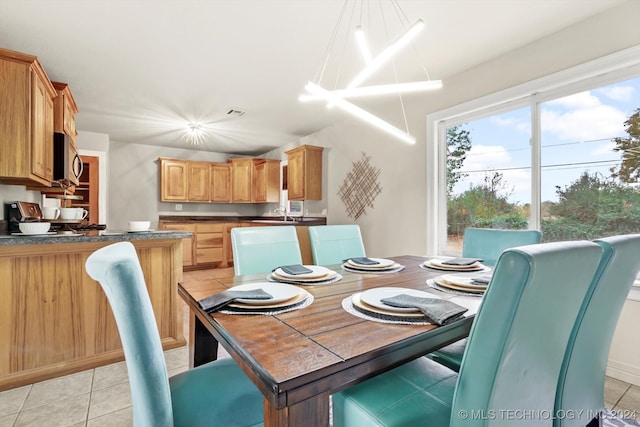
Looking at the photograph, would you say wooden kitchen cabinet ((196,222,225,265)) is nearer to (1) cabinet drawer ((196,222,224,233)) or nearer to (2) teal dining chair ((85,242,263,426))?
(1) cabinet drawer ((196,222,224,233))

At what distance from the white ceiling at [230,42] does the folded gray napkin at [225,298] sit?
5.97ft

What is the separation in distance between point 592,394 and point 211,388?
52.1 inches

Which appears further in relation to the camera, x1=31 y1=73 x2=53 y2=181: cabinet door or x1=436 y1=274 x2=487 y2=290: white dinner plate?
x1=31 y1=73 x2=53 y2=181: cabinet door

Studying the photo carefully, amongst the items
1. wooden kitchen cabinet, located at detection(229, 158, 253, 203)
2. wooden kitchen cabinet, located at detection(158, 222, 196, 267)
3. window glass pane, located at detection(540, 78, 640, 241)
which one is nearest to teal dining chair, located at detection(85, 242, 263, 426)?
window glass pane, located at detection(540, 78, 640, 241)

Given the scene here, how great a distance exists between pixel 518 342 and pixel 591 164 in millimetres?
2248

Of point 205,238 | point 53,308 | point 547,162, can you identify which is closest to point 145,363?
point 53,308

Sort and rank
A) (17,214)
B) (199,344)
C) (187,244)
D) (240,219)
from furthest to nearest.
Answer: (240,219) → (187,244) → (17,214) → (199,344)

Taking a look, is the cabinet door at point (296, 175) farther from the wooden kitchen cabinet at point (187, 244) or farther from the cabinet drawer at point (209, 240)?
the wooden kitchen cabinet at point (187, 244)

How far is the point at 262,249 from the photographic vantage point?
1833 millimetres

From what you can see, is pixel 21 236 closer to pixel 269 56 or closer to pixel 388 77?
pixel 269 56

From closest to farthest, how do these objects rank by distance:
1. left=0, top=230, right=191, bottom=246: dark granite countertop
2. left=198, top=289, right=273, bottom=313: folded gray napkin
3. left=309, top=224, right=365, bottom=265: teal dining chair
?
left=198, top=289, right=273, bottom=313: folded gray napkin
left=0, top=230, right=191, bottom=246: dark granite countertop
left=309, top=224, right=365, bottom=265: teal dining chair

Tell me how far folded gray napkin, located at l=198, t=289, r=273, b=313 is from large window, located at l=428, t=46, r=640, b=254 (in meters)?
2.35

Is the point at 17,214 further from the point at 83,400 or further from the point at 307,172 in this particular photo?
the point at 307,172

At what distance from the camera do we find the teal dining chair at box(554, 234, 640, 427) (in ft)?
2.94
